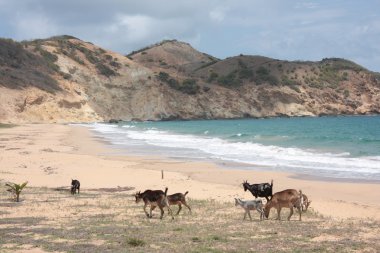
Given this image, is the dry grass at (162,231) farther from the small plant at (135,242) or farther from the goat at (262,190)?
the goat at (262,190)

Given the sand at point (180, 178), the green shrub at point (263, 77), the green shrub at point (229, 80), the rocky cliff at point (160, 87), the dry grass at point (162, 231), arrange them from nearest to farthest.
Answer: the dry grass at point (162, 231) → the sand at point (180, 178) → the rocky cliff at point (160, 87) → the green shrub at point (263, 77) → the green shrub at point (229, 80)

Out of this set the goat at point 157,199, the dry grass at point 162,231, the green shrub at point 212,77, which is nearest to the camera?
the dry grass at point 162,231

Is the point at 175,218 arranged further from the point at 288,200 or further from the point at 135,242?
the point at 135,242

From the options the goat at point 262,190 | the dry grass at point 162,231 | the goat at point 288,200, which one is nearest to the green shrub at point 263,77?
the goat at point 262,190

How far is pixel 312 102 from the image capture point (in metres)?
132

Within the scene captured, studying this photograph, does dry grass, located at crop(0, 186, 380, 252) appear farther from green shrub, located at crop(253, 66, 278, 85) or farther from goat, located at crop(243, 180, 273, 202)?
green shrub, located at crop(253, 66, 278, 85)

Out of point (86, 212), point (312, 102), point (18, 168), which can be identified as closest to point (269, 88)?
point (312, 102)

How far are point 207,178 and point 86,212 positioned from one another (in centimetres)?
908

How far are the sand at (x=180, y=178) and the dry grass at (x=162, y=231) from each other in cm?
248

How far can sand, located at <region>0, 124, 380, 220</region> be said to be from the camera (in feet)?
52.7

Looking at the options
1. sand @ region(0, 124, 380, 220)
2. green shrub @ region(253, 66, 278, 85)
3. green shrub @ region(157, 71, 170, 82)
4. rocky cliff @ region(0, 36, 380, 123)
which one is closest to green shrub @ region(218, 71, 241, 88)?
rocky cliff @ region(0, 36, 380, 123)

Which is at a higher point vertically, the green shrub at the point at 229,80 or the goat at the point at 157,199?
the green shrub at the point at 229,80

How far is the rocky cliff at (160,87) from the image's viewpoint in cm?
9269

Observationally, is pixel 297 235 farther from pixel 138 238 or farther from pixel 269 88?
pixel 269 88
